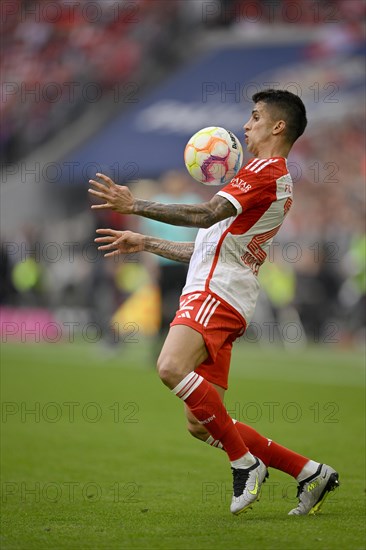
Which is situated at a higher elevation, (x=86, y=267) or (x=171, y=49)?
(x=171, y=49)

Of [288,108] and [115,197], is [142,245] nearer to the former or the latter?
[115,197]

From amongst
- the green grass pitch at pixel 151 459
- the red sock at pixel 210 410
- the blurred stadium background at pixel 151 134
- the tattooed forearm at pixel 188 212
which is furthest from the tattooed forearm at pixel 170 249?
the blurred stadium background at pixel 151 134

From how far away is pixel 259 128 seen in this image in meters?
5.85

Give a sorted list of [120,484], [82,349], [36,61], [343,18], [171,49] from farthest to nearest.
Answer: [36,61]
[171,49]
[343,18]
[82,349]
[120,484]

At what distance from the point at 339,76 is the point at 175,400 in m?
12.3

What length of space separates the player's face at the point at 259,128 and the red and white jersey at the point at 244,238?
0.19 meters

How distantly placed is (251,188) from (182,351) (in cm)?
99

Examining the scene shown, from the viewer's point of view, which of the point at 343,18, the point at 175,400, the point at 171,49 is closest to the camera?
the point at 175,400

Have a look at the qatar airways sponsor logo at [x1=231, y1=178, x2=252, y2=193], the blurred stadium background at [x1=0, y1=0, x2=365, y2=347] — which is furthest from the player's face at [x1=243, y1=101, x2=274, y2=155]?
the blurred stadium background at [x1=0, y1=0, x2=365, y2=347]

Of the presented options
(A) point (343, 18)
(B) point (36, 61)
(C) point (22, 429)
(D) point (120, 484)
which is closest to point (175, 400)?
(C) point (22, 429)

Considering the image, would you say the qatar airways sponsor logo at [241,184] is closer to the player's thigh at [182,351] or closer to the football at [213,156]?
the football at [213,156]

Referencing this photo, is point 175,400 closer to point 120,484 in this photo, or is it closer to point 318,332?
point 120,484

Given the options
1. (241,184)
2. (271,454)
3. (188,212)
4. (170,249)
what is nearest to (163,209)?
(188,212)

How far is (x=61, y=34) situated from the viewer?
1102 inches
